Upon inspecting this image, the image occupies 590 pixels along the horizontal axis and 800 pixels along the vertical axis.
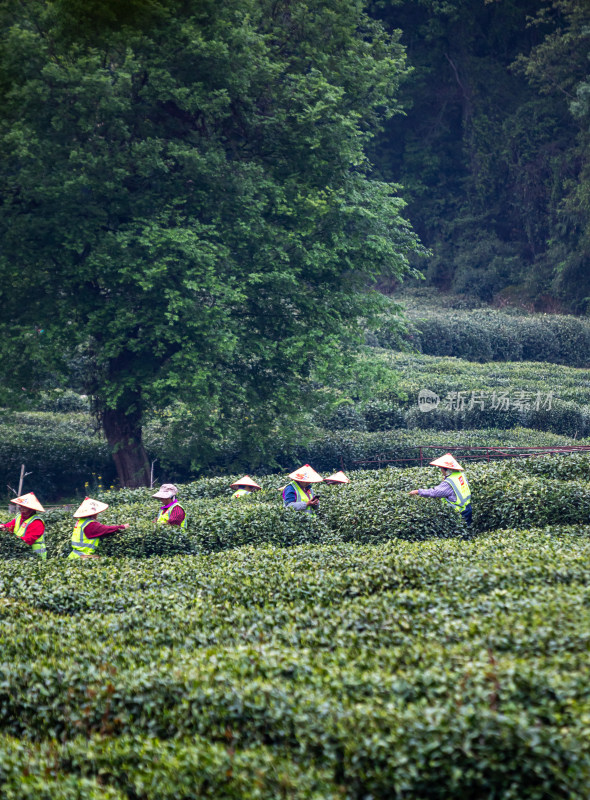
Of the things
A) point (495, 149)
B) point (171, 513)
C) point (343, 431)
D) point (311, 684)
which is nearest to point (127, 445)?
point (343, 431)

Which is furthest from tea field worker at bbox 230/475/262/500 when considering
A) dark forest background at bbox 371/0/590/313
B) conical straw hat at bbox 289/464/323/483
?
dark forest background at bbox 371/0/590/313

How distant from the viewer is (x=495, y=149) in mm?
55812

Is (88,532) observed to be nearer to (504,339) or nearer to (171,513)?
(171,513)

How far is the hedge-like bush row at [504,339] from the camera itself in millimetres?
44094

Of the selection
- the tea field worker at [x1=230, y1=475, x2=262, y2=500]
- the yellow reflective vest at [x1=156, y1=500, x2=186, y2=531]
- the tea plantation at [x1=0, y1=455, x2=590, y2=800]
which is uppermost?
the tea plantation at [x1=0, y1=455, x2=590, y2=800]

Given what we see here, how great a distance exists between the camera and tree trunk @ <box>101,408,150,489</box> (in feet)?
68.1

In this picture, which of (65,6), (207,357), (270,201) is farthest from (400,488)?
(65,6)

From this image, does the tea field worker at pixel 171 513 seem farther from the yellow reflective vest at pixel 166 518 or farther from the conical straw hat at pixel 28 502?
the conical straw hat at pixel 28 502

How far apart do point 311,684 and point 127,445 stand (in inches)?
624

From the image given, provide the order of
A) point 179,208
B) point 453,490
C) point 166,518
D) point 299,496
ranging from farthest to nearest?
point 179,208 → point 299,496 → point 166,518 → point 453,490

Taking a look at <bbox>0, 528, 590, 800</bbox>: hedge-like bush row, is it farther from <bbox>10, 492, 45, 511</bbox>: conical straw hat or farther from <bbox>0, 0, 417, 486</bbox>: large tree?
<bbox>0, 0, 417, 486</bbox>: large tree

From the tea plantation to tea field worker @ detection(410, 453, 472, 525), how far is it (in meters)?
1.90

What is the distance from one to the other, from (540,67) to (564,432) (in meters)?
29.9

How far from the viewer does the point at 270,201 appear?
20.0 m
